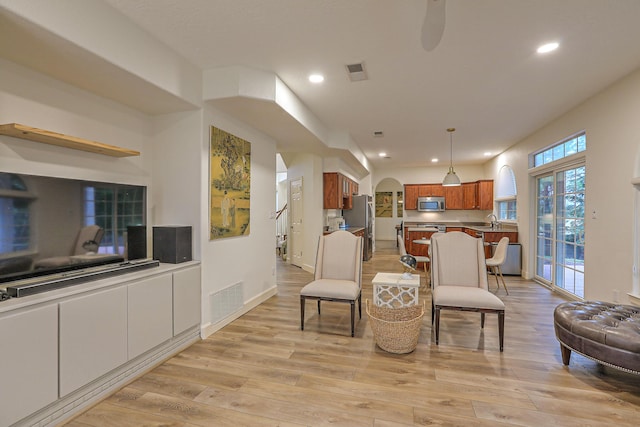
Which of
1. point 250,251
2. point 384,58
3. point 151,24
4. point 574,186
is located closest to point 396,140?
point 574,186

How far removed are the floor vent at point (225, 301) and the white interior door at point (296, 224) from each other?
3.14 m

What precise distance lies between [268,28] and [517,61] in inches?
94.8

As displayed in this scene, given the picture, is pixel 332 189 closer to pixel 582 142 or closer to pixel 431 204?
pixel 582 142

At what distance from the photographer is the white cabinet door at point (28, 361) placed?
164cm

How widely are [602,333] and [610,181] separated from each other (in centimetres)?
227

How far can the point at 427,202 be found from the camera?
31.9 ft

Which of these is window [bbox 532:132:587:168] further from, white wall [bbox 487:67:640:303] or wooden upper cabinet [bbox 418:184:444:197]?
wooden upper cabinet [bbox 418:184:444:197]

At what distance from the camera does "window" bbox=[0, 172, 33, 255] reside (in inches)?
75.4

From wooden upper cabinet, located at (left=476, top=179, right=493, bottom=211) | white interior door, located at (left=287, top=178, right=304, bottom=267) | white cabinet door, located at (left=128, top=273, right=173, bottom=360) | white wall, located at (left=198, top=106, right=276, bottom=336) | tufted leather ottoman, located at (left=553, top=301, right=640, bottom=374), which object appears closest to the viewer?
tufted leather ottoman, located at (left=553, top=301, right=640, bottom=374)

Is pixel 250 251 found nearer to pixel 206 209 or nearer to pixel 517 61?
pixel 206 209

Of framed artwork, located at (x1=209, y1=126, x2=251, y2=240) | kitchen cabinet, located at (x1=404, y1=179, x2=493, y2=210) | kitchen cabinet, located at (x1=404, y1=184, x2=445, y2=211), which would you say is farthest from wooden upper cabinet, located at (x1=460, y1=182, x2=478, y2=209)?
framed artwork, located at (x1=209, y1=126, x2=251, y2=240)

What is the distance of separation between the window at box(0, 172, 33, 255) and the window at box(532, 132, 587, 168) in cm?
591

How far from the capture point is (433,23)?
1634 mm

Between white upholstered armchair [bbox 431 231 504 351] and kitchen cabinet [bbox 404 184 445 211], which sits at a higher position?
kitchen cabinet [bbox 404 184 445 211]
